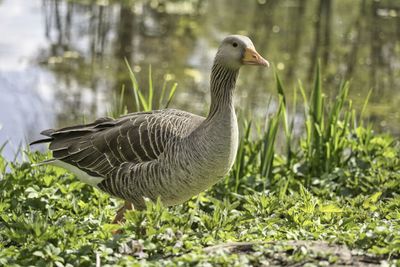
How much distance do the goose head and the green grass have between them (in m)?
1.02

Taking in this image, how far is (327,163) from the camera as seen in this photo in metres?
7.15

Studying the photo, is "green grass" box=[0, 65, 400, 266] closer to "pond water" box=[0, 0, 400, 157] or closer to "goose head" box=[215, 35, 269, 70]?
"goose head" box=[215, 35, 269, 70]

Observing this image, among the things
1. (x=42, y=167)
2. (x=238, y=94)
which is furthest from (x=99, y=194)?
(x=238, y=94)

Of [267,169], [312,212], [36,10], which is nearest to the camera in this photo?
[312,212]

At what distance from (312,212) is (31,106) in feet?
20.2

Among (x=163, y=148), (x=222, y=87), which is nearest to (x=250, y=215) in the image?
(x=163, y=148)

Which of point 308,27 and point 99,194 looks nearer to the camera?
point 99,194

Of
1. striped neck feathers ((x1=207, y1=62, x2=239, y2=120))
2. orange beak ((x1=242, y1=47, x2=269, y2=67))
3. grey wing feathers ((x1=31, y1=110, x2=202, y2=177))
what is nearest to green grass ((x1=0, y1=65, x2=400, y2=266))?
grey wing feathers ((x1=31, y1=110, x2=202, y2=177))

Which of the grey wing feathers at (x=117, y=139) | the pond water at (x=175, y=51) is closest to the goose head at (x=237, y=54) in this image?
the grey wing feathers at (x=117, y=139)

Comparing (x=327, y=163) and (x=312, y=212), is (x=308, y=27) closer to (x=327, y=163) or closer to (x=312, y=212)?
(x=327, y=163)

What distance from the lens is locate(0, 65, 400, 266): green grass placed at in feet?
13.8

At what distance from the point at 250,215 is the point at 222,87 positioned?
100cm

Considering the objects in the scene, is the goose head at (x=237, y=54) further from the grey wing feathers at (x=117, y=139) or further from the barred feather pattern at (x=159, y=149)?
the grey wing feathers at (x=117, y=139)

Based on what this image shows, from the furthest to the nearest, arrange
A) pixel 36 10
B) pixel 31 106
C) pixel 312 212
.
A: pixel 36 10 < pixel 31 106 < pixel 312 212
